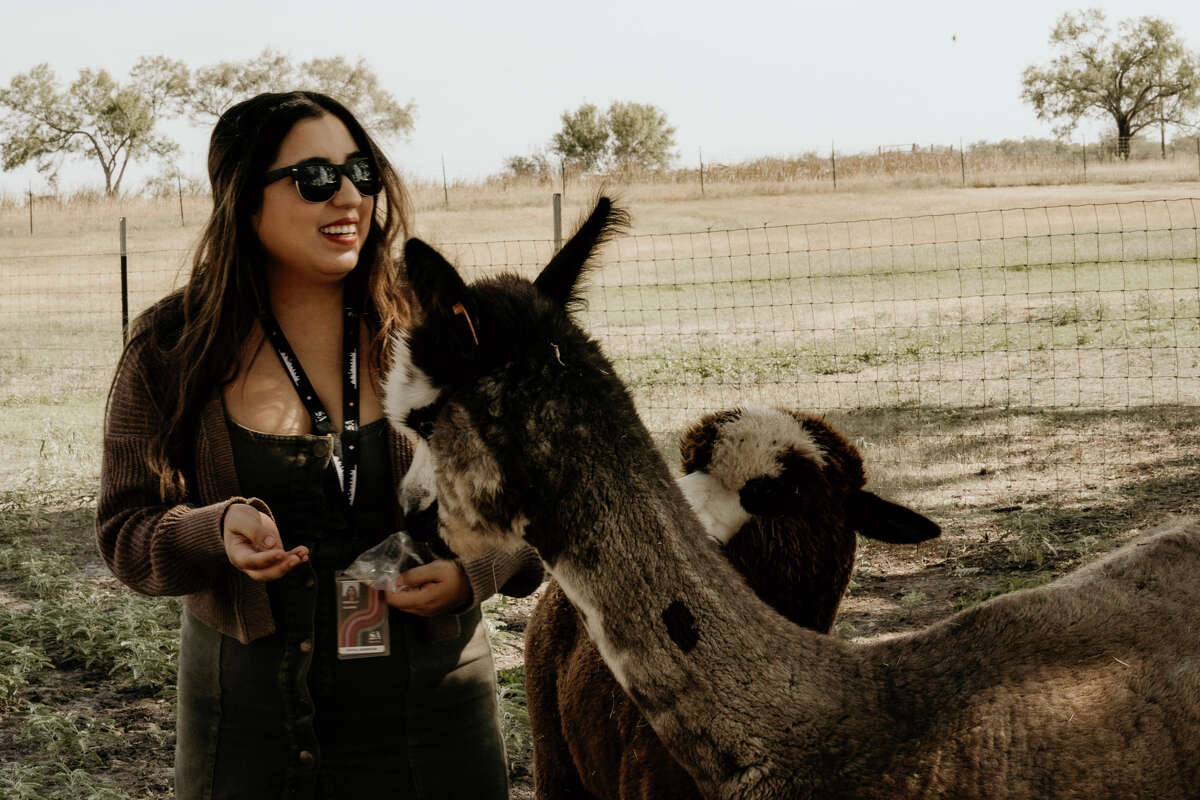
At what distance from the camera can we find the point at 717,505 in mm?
3070

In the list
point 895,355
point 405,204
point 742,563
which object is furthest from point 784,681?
point 895,355

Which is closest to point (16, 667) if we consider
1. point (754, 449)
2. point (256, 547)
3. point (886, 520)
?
point (256, 547)

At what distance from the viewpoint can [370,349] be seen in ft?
8.39

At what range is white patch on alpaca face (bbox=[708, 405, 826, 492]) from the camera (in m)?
3.07

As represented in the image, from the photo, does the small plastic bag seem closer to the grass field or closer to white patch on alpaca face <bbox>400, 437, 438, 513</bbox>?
white patch on alpaca face <bbox>400, 437, 438, 513</bbox>

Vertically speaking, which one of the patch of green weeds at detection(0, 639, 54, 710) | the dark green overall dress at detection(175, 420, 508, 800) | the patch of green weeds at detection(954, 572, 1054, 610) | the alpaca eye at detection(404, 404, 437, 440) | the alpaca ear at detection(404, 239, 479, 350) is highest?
the alpaca ear at detection(404, 239, 479, 350)

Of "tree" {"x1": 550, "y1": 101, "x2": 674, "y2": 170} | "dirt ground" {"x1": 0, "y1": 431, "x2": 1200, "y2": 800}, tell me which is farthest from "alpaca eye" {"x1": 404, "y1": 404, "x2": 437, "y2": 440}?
"tree" {"x1": 550, "y1": 101, "x2": 674, "y2": 170}

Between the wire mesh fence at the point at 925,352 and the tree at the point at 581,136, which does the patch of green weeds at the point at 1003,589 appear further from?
the tree at the point at 581,136

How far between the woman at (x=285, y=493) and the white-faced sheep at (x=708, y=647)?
271 millimetres

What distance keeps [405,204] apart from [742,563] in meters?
1.33

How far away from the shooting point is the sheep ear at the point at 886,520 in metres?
3.08

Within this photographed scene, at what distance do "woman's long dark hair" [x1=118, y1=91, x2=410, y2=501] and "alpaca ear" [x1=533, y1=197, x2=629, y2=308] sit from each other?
35 centimetres

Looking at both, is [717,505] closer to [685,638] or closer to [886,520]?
[886,520]

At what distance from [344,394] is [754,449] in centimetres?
117
